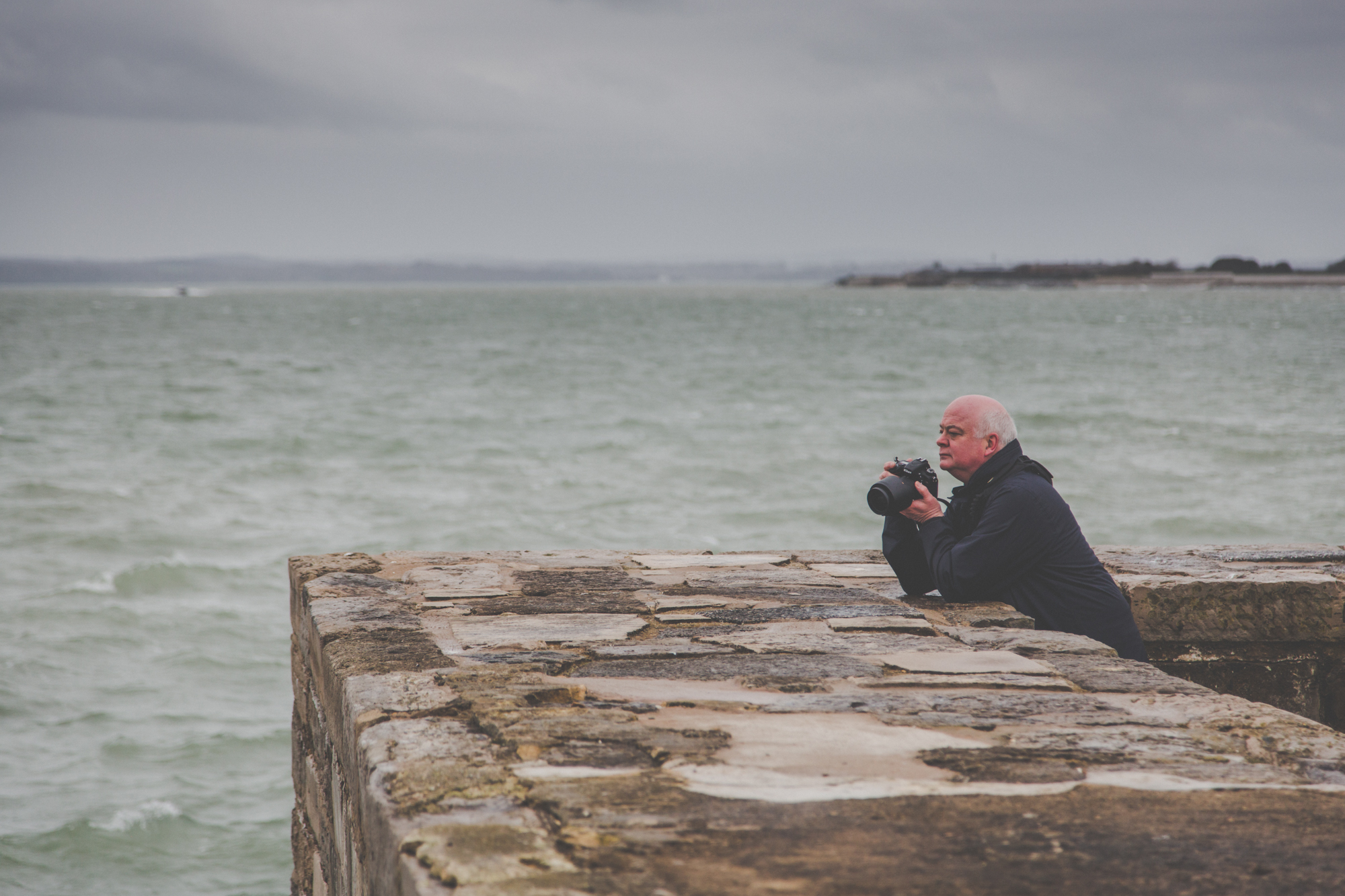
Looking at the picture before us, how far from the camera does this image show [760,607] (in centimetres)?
348

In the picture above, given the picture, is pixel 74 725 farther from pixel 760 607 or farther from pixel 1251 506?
pixel 1251 506

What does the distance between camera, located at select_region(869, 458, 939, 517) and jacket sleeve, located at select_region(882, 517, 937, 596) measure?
0.06 metres

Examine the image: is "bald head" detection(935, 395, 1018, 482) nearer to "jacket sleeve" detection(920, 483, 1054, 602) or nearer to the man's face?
the man's face

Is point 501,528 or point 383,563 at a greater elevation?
point 383,563

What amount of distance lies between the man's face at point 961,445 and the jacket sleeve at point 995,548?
0.16 m

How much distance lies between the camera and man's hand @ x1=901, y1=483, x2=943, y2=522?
11.9ft

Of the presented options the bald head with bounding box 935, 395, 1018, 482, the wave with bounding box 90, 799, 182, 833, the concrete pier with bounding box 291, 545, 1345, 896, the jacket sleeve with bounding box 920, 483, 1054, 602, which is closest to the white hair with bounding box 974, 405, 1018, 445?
the bald head with bounding box 935, 395, 1018, 482

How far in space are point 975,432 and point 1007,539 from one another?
362mm

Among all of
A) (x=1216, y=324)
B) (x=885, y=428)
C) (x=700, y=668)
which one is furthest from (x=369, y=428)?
(x=1216, y=324)

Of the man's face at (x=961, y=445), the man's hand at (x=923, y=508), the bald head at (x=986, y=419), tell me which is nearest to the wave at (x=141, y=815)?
the man's hand at (x=923, y=508)

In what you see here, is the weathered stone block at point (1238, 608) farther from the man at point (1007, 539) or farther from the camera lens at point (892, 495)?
the camera lens at point (892, 495)

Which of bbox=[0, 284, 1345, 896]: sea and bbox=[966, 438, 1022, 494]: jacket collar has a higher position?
bbox=[966, 438, 1022, 494]: jacket collar

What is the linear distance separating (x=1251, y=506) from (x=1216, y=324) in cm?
4085

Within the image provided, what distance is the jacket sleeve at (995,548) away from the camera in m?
3.40
